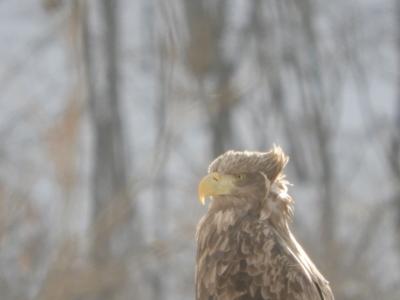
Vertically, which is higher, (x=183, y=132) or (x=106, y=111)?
(x=106, y=111)

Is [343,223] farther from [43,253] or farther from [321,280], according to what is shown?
[321,280]

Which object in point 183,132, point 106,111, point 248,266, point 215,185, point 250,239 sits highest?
point 215,185

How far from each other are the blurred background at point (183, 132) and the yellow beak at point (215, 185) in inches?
326

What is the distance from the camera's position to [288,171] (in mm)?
24406

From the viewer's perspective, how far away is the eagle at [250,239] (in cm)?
834

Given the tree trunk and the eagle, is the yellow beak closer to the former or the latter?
the eagle

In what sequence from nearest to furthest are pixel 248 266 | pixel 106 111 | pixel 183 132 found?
pixel 248 266 < pixel 183 132 < pixel 106 111

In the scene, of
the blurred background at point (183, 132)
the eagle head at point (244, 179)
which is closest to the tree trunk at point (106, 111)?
the blurred background at point (183, 132)

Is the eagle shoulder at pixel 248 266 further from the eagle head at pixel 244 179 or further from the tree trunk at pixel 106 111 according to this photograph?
the tree trunk at pixel 106 111

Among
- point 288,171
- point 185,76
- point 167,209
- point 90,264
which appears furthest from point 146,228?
point 90,264

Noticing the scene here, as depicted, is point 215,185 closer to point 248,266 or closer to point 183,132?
point 248,266

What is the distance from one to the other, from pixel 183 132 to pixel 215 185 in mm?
14656

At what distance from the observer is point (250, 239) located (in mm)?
8500

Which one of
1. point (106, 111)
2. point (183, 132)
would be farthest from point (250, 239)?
point (106, 111)
